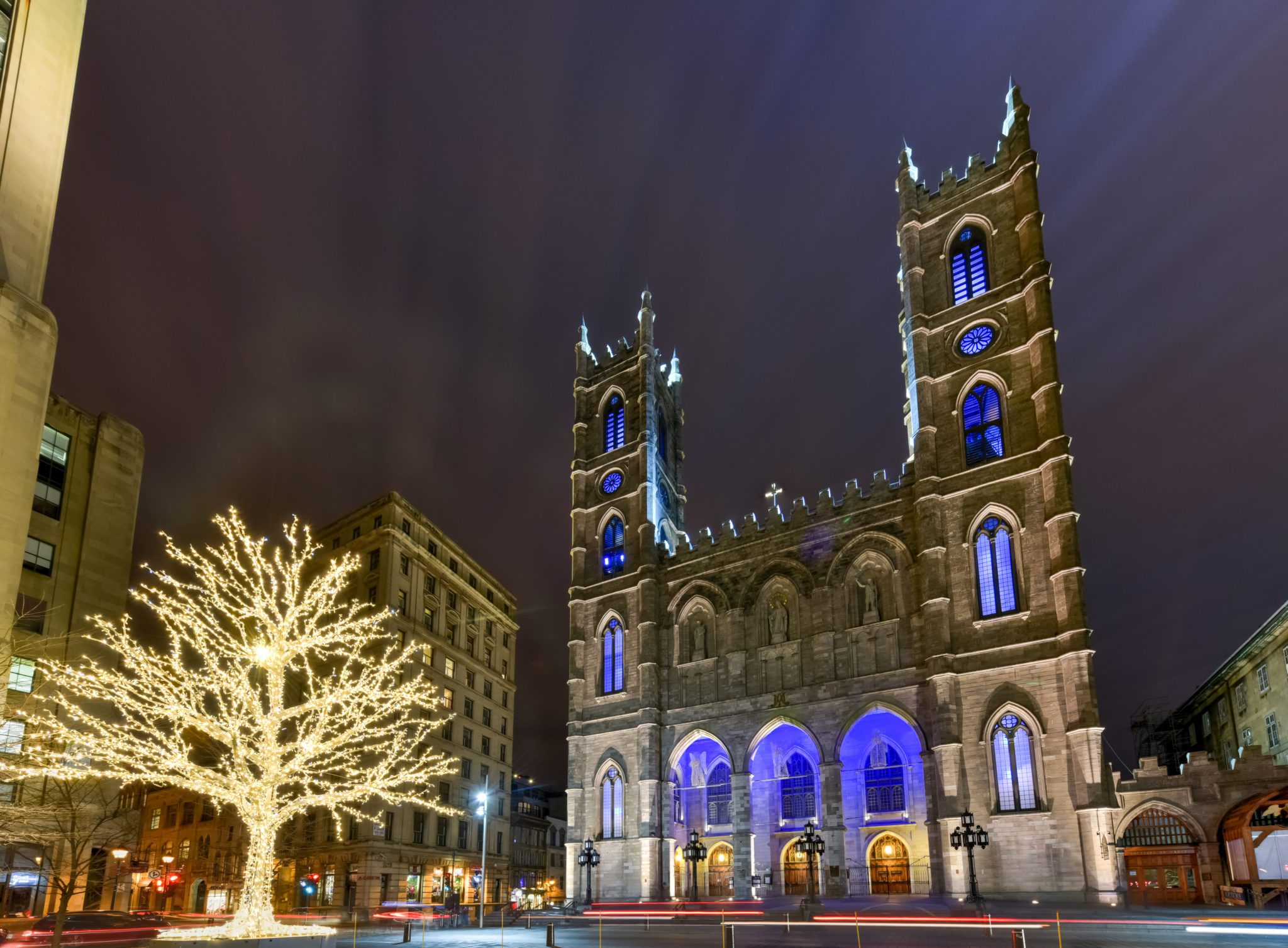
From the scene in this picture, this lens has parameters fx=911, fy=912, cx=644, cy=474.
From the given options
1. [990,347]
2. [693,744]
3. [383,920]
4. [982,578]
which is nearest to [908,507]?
[982,578]

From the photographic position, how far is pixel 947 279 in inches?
1911

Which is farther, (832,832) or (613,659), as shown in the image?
(613,659)

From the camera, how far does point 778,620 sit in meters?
47.2

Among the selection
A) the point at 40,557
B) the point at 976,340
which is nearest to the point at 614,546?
the point at 976,340

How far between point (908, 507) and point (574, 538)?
21152 millimetres

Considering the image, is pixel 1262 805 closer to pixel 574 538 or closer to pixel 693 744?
pixel 693 744

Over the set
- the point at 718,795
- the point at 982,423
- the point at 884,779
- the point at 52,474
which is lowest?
the point at 718,795

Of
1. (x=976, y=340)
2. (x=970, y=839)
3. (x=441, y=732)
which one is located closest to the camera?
(x=970, y=839)

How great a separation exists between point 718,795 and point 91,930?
29926 mm

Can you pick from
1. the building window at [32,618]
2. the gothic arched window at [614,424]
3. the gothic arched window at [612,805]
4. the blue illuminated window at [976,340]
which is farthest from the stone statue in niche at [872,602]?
the building window at [32,618]

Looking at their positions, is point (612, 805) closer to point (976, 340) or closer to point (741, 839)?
point (741, 839)

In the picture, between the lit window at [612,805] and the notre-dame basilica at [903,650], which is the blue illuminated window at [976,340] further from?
the lit window at [612,805]

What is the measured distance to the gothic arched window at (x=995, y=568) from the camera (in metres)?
40.7

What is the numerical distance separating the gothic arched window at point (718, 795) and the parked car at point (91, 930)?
87.5ft
